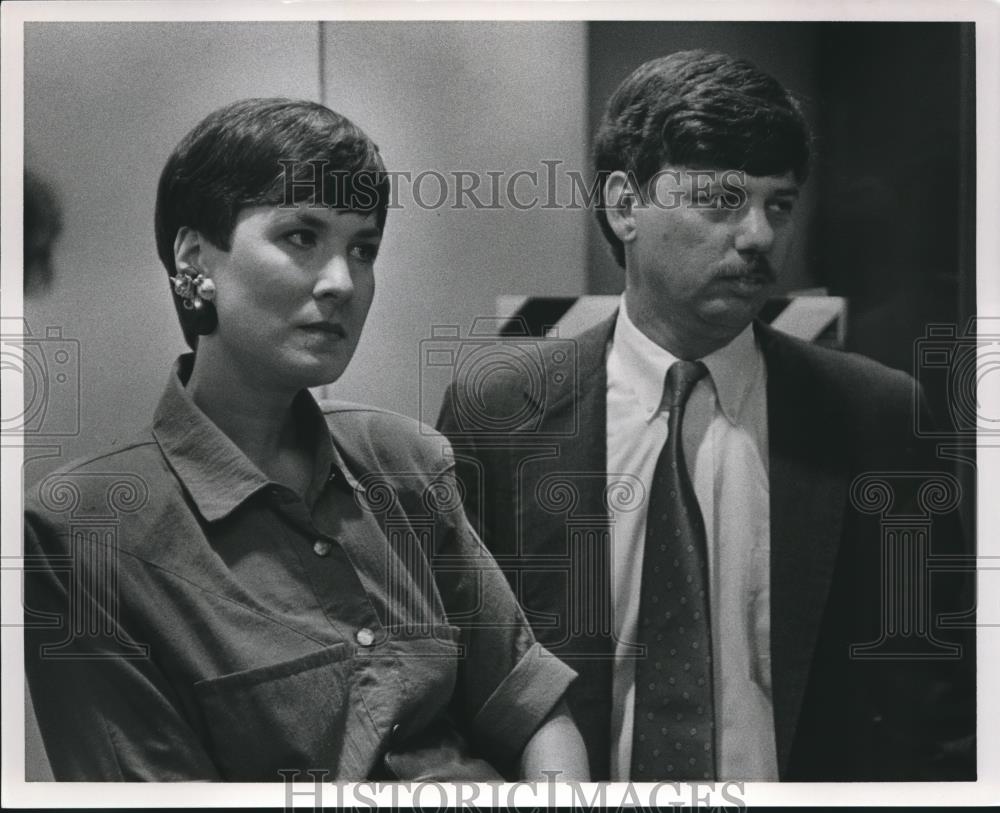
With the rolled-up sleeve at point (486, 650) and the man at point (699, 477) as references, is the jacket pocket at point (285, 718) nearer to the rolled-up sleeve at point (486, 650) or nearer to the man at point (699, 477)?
the rolled-up sleeve at point (486, 650)

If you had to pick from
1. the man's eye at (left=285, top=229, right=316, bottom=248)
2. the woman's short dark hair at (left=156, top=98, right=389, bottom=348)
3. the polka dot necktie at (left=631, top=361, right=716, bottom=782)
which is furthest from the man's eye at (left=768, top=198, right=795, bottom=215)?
the man's eye at (left=285, top=229, right=316, bottom=248)

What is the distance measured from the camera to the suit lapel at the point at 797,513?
198 centimetres

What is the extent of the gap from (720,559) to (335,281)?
779 millimetres

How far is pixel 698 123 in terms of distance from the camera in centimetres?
195

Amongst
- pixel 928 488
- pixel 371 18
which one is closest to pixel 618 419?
pixel 928 488

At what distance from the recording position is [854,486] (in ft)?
6.56

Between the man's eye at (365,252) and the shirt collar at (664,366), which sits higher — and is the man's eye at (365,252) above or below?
above

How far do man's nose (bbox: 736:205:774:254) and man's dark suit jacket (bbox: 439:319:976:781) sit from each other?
14 cm

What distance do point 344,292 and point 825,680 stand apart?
1.02 m

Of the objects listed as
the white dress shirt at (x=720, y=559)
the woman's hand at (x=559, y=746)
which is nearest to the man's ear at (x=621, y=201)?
the white dress shirt at (x=720, y=559)

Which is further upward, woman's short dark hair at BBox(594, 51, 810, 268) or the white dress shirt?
woman's short dark hair at BBox(594, 51, 810, 268)

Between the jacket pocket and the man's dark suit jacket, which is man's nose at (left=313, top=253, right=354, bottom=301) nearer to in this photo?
the man's dark suit jacket

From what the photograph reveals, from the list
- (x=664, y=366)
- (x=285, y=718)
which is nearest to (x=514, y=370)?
(x=664, y=366)

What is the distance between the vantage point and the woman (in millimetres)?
1908
